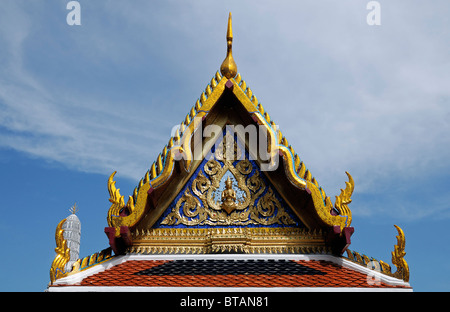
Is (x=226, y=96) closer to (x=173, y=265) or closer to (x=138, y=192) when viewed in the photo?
(x=138, y=192)

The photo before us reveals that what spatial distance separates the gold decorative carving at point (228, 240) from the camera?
6.70 metres

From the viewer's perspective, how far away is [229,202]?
7098mm

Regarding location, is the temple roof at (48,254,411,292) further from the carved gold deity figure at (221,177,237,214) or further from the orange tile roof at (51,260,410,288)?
the carved gold deity figure at (221,177,237,214)

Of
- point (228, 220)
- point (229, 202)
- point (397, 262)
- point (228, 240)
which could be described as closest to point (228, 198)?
point (229, 202)

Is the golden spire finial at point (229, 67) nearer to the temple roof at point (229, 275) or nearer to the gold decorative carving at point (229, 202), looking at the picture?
the gold decorative carving at point (229, 202)

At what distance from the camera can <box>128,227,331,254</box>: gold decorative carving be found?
670cm

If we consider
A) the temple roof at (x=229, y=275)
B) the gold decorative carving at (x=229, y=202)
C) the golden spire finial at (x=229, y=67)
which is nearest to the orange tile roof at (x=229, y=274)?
the temple roof at (x=229, y=275)

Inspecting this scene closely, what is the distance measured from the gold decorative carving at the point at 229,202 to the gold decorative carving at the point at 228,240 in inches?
6.0

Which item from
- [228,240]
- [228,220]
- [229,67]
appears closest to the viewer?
[228,240]

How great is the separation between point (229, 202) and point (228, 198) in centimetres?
8

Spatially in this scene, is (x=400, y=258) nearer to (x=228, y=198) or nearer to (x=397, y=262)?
(x=397, y=262)
